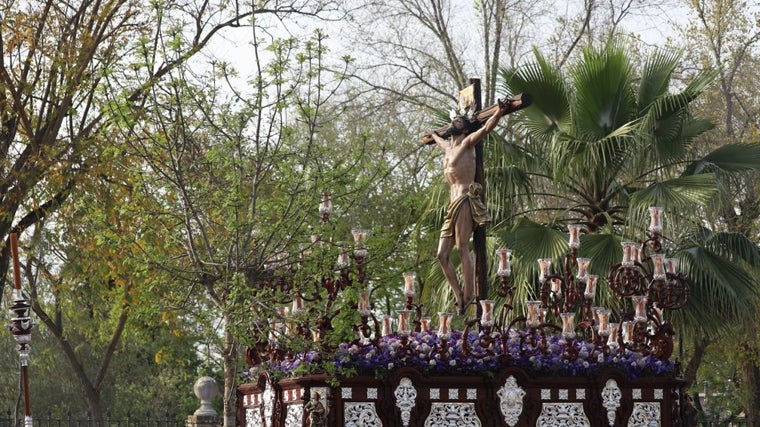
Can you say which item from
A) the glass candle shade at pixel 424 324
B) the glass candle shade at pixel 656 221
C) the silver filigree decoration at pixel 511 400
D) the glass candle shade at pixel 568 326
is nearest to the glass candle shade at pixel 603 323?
the glass candle shade at pixel 568 326

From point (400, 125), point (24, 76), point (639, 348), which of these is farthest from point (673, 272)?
point (400, 125)

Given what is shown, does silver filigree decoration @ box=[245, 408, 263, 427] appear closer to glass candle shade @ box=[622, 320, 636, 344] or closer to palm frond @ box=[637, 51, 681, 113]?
glass candle shade @ box=[622, 320, 636, 344]

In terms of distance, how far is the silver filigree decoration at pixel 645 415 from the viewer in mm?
12727

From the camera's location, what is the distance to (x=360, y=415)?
12.2m

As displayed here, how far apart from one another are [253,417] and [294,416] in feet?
4.54

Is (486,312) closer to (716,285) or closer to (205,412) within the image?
(716,285)

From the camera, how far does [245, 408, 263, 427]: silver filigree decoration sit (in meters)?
13.6

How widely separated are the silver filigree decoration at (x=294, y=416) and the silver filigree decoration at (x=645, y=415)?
3.23 metres

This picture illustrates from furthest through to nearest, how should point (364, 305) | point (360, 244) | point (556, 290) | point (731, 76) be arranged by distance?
point (731, 76) → point (556, 290) → point (360, 244) → point (364, 305)

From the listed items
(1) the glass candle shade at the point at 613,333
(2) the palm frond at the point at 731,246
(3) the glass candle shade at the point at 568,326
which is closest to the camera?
(3) the glass candle shade at the point at 568,326

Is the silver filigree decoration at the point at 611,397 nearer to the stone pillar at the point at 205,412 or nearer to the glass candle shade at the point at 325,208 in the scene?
the glass candle shade at the point at 325,208

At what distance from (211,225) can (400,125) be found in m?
13.3

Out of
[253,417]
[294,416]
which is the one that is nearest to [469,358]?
[294,416]

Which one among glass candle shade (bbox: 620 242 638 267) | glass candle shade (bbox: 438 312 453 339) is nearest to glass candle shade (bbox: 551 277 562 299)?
glass candle shade (bbox: 620 242 638 267)
